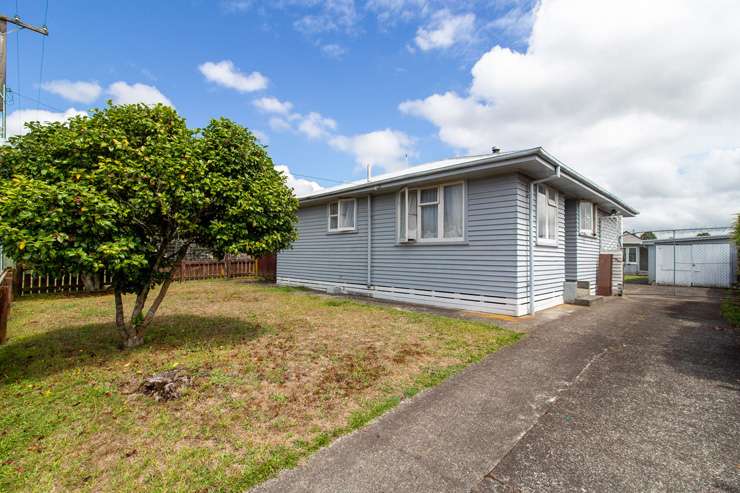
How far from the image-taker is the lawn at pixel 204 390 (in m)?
2.23

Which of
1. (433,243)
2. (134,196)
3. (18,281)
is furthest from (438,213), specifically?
(18,281)

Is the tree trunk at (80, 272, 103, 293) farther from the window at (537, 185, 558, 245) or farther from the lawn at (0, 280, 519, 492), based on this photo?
the window at (537, 185, 558, 245)

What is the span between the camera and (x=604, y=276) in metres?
11.4

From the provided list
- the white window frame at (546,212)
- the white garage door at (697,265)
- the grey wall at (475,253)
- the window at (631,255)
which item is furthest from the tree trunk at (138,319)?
the window at (631,255)

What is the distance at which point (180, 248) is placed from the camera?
Result: 4918mm

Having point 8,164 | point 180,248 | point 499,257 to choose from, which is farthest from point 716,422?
point 8,164

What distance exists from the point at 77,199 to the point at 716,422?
651 centimetres

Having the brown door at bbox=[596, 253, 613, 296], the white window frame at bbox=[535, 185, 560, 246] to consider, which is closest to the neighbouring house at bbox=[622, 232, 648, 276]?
the brown door at bbox=[596, 253, 613, 296]

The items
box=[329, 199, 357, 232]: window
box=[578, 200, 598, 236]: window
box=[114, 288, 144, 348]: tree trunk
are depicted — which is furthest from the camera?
box=[329, 199, 357, 232]: window

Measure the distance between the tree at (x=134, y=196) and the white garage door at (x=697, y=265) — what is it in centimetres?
2004

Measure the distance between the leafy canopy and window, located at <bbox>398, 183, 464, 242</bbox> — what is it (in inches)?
168

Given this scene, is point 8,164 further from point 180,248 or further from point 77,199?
point 180,248

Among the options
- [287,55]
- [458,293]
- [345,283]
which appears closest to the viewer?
[458,293]

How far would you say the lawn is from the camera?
223cm
